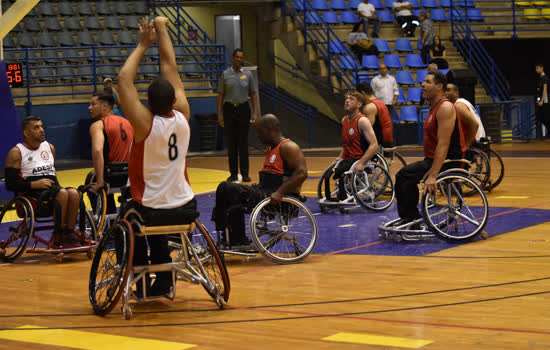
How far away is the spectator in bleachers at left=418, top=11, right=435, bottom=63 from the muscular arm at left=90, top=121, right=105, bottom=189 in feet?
43.9

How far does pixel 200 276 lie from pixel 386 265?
6.15ft

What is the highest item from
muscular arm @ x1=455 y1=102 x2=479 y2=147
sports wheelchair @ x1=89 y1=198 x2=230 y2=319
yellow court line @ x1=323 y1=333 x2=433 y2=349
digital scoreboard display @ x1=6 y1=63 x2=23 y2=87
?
digital scoreboard display @ x1=6 y1=63 x2=23 y2=87

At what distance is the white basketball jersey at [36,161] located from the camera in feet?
24.3

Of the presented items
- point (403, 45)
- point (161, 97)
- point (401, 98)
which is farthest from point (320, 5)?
point (161, 97)

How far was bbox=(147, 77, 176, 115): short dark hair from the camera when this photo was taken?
5.19 metres

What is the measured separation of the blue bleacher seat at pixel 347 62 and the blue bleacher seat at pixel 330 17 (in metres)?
1.41

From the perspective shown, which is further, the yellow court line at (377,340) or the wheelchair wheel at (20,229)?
the wheelchair wheel at (20,229)

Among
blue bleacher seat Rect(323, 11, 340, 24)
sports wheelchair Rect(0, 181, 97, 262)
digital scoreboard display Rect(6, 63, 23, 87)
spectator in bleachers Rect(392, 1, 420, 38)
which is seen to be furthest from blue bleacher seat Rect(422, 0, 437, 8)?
sports wheelchair Rect(0, 181, 97, 262)

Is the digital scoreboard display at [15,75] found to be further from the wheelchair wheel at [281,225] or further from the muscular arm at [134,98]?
the muscular arm at [134,98]

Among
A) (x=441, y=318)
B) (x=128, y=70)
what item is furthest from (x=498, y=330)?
(x=128, y=70)

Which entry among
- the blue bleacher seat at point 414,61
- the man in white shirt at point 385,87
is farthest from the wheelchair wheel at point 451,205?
the blue bleacher seat at point 414,61

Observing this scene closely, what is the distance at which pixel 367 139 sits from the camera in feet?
30.7

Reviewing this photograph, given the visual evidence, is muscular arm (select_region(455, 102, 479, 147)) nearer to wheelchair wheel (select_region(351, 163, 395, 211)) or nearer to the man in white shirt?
wheelchair wheel (select_region(351, 163, 395, 211))

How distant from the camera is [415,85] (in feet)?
67.6
